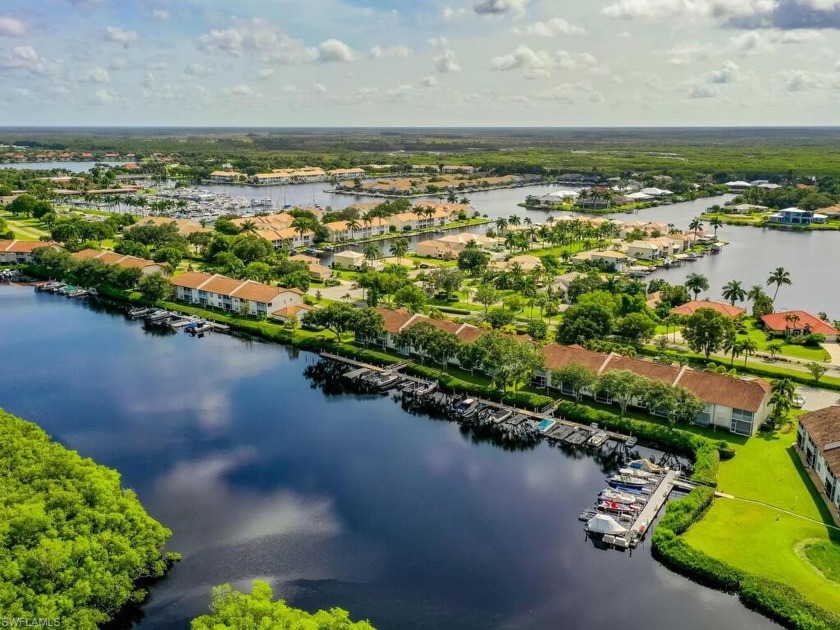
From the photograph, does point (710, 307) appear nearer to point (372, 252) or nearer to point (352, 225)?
point (372, 252)

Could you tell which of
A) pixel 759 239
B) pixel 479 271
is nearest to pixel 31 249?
pixel 479 271

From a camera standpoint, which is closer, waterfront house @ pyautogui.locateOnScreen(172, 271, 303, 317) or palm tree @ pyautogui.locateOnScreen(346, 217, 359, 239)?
waterfront house @ pyautogui.locateOnScreen(172, 271, 303, 317)

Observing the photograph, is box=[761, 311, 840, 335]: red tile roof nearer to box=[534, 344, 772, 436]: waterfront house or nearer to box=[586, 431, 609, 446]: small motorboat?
box=[534, 344, 772, 436]: waterfront house

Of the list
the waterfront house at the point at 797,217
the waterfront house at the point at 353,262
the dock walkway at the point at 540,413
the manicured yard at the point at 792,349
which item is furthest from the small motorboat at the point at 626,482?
the waterfront house at the point at 797,217

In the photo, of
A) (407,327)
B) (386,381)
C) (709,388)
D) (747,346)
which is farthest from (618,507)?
(407,327)

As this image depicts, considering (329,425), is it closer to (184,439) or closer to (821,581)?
(184,439)

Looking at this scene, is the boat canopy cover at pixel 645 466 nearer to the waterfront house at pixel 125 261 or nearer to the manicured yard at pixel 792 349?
the manicured yard at pixel 792 349

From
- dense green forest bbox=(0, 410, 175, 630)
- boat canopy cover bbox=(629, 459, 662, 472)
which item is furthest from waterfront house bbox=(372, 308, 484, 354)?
dense green forest bbox=(0, 410, 175, 630)
